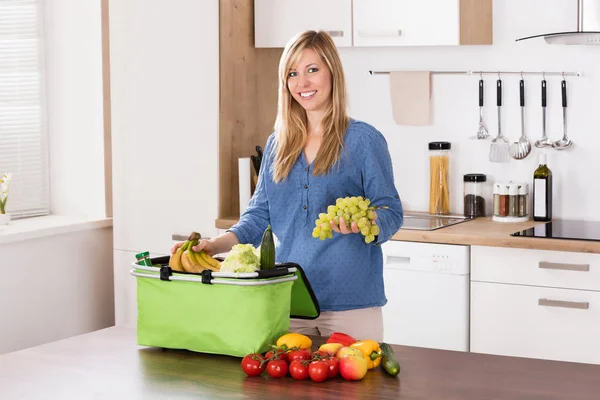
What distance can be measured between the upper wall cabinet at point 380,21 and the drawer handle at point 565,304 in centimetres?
115

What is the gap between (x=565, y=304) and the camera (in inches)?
135

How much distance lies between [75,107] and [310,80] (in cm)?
227

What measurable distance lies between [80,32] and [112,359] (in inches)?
105

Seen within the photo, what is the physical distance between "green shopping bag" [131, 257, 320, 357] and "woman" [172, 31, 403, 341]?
0.93 ft

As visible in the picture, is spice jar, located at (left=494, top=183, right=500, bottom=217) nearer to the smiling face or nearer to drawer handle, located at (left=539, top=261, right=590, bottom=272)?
drawer handle, located at (left=539, top=261, right=590, bottom=272)

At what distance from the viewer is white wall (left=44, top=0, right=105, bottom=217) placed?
178 inches

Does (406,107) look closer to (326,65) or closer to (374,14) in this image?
(374,14)

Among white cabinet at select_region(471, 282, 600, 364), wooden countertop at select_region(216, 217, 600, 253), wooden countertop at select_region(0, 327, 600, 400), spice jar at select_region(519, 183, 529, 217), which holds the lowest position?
white cabinet at select_region(471, 282, 600, 364)

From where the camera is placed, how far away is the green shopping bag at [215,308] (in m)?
2.17

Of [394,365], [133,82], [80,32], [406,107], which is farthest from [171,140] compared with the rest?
[394,365]

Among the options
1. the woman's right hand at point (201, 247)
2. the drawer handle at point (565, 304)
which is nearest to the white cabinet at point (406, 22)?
the drawer handle at point (565, 304)

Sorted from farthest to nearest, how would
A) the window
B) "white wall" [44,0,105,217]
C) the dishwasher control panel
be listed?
1. "white wall" [44,0,105,217]
2. the window
3. the dishwasher control panel

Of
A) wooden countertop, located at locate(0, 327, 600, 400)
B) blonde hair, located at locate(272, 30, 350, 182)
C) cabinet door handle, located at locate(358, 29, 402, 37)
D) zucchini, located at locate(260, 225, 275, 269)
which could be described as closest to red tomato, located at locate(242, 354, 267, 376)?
wooden countertop, located at locate(0, 327, 600, 400)

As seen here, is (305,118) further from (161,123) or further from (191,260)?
(161,123)
